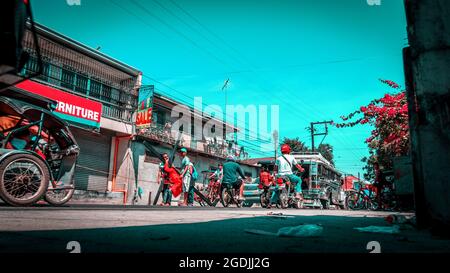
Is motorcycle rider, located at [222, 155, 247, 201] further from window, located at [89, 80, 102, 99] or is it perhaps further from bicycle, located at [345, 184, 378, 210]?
Answer: window, located at [89, 80, 102, 99]

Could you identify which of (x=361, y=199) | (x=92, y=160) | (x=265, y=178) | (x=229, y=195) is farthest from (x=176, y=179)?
(x=361, y=199)

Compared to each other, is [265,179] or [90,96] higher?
[90,96]

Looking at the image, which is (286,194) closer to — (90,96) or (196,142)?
(90,96)

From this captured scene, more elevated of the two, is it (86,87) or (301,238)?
(86,87)

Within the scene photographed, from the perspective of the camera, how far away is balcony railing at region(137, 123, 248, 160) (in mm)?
21748

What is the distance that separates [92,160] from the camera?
59.9 ft

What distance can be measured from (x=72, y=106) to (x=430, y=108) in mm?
15938

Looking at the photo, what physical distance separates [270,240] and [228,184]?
356 inches

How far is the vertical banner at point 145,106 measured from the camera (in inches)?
752

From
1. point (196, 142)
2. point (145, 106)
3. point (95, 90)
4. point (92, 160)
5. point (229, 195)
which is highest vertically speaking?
Answer: point (95, 90)

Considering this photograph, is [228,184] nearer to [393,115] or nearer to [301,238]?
[393,115]

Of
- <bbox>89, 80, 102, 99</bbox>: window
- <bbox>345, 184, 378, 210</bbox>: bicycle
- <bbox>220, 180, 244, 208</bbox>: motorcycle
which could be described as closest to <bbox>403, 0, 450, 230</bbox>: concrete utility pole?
<bbox>220, 180, 244, 208</bbox>: motorcycle
